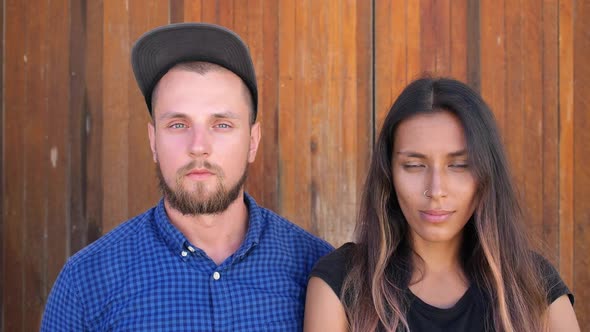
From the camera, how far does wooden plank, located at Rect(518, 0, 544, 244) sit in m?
3.27

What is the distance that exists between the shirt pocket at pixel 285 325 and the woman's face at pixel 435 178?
0.44 metres

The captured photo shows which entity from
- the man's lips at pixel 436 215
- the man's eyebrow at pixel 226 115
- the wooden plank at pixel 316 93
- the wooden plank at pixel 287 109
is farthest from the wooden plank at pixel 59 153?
the man's lips at pixel 436 215

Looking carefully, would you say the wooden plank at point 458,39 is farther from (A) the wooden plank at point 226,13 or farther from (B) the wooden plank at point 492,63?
(A) the wooden plank at point 226,13

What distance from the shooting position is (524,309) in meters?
2.07

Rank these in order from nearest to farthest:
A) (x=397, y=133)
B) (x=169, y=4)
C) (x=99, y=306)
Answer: (x=99, y=306), (x=397, y=133), (x=169, y=4)

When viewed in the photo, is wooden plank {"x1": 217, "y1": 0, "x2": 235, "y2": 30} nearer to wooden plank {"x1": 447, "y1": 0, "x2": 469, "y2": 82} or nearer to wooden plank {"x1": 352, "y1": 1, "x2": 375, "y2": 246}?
wooden plank {"x1": 352, "y1": 1, "x2": 375, "y2": 246}

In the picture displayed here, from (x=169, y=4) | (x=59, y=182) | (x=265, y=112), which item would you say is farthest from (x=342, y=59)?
(x=59, y=182)

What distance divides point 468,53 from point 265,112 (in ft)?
3.06

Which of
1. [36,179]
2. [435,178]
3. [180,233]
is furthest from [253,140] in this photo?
[36,179]

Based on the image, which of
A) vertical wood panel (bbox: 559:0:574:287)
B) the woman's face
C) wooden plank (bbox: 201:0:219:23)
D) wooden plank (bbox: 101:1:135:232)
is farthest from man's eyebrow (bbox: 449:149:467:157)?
wooden plank (bbox: 101:1:135:232)

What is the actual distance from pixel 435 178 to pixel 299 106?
49.8 inches

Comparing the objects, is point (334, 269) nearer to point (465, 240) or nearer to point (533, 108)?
point (465, 240)

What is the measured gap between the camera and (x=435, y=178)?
80.6 inches

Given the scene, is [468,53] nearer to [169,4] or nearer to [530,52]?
[530,52]
